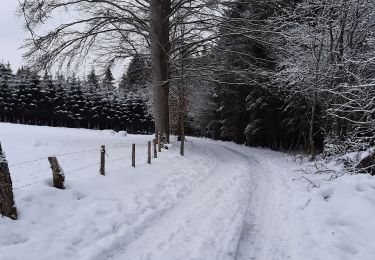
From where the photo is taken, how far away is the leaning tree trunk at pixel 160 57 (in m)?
21.2

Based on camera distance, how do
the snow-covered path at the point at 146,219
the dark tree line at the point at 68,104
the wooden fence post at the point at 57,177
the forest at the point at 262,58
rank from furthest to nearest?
the dark tree line at the point at 68,104 → the forest at the point at 262,58 → the wooden fence post at the point at 57,177 → the snow-covered path at the point at 146,219

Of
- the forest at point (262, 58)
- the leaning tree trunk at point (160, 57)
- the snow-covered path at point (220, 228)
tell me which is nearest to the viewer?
the snow-covered path at point (220, 228)

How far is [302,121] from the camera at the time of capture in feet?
85.0

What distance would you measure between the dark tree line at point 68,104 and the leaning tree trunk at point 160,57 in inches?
1716

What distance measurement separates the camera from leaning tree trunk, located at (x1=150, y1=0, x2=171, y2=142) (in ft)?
69.6

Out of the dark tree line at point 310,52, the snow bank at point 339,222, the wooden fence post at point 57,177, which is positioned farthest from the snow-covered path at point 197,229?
the dark tree line at point 310,52

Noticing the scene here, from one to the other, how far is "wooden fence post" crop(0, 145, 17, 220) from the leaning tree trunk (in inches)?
569

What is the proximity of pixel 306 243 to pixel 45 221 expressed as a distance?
5.07 m

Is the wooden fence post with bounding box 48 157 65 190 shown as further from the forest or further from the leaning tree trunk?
the leaning tree trunk

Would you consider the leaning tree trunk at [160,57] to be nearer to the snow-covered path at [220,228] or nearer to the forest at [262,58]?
the forest at [262,58]

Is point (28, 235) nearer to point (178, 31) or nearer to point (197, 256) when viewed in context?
point (197, 256)

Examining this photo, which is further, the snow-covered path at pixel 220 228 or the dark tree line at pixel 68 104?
the dark tree line at pixel 68 104

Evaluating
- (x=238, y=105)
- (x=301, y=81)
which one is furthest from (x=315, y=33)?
(x=238, y=105)

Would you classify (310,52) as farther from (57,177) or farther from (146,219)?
(57,177)
